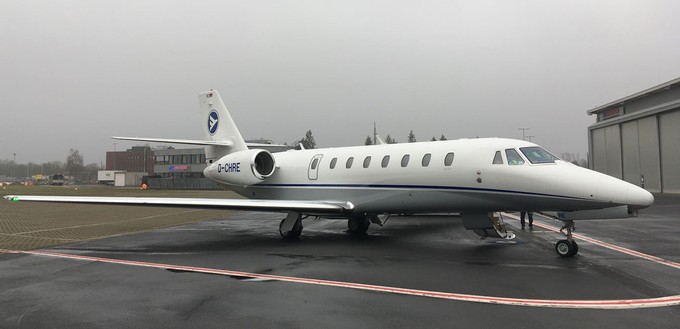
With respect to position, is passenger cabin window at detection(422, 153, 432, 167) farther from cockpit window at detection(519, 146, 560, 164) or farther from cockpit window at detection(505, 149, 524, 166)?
cockpit window at detection(519, 146, 560, 164)

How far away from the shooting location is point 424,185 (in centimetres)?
1130

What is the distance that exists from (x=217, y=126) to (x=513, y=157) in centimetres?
1244

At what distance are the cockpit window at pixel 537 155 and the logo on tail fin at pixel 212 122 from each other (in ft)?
41.4

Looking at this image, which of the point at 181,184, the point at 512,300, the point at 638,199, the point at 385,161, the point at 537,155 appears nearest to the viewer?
the point at 512,300

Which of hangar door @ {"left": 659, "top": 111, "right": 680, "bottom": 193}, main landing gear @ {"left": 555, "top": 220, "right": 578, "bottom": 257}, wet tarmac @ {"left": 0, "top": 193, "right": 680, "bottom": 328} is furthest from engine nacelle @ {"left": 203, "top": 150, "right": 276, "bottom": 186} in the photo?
hangar door @ {"left": 659, "top": 111, "right": 680, "bottom": 193}

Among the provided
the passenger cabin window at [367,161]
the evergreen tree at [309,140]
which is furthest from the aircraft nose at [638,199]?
the evergreen tree at [309,140]

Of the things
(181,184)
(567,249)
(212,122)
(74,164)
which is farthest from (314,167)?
(74,164)

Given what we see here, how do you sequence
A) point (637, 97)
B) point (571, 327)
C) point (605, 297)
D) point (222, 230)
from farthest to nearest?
point (637, 97) < point (222, 230) < point (605, 297) < point (571, 327)

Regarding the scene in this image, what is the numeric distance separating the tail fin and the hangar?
129 feet

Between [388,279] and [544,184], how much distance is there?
4367mm

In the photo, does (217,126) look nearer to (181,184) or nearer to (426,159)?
(426,159)

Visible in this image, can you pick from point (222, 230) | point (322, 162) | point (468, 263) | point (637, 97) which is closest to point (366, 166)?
point (322, 162)

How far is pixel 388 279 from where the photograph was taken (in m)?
7.40

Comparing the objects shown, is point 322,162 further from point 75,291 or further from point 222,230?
point 75,291
